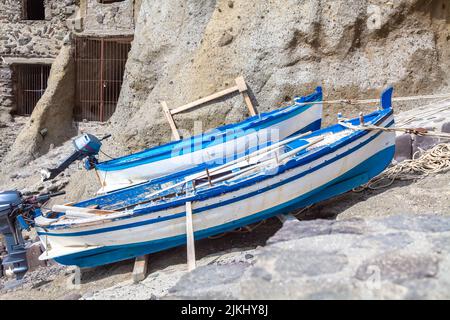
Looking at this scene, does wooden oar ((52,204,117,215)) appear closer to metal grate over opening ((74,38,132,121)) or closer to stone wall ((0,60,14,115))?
metal grate over opening ((74,38,132,121))

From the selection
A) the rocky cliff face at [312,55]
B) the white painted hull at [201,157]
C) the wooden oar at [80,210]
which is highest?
the rocky cliff face at [312,55]

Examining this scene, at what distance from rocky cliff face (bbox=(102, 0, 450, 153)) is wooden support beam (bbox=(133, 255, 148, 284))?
381 centimetres

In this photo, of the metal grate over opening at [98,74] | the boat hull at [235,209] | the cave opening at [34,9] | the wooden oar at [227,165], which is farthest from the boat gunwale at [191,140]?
the cave opening at [34,9]

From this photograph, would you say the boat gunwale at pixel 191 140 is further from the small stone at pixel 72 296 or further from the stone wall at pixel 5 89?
the stone wall at pixel 5 89

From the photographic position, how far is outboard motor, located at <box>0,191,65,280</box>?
249 inches

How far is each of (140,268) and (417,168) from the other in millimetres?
3825

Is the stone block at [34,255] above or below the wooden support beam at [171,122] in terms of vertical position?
below

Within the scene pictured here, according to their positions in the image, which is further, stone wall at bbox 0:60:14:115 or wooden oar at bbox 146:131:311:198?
stone wall at bbox 0:60:14:115

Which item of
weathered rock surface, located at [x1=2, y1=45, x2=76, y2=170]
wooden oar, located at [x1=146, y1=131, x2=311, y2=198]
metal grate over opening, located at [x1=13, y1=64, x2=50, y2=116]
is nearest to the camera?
wooden oar, located at [x1=146, y1=131, x2=311, y2=198]

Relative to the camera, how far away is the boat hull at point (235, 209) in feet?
19.7

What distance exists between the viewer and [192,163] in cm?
796

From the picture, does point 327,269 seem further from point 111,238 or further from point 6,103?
point 6,103

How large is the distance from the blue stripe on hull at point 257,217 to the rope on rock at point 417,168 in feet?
0.92

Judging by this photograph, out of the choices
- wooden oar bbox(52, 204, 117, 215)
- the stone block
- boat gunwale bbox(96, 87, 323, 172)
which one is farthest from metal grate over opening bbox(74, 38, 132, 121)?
wooden oar bbox(52, 204, 117, 215)
